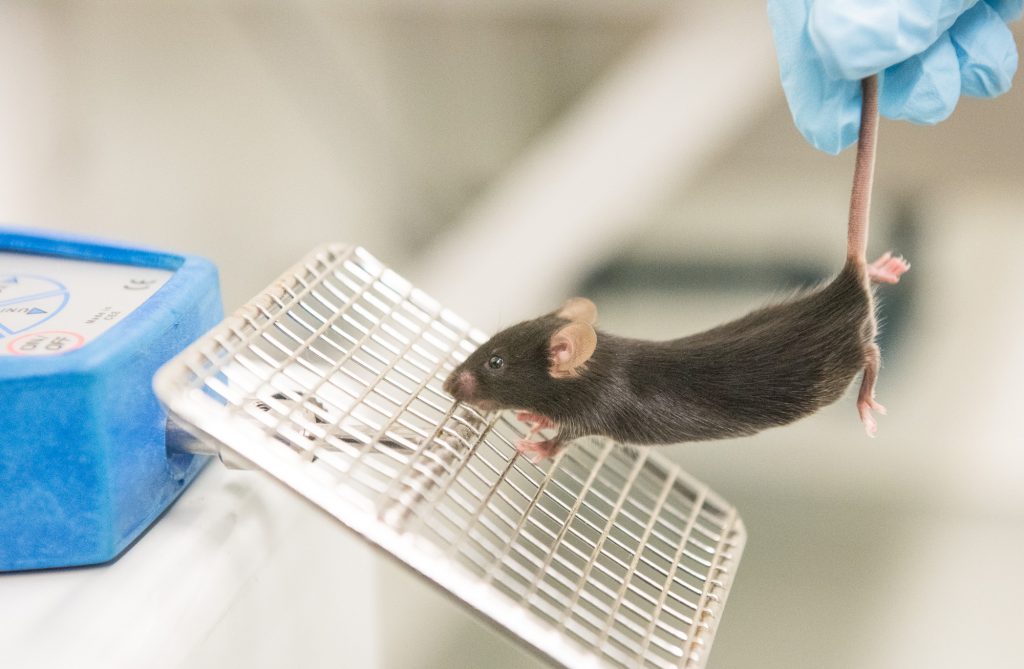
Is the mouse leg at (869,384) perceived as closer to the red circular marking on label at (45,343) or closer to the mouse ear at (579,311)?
the mouse ear at (579,311)

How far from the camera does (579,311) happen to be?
2.36 ft

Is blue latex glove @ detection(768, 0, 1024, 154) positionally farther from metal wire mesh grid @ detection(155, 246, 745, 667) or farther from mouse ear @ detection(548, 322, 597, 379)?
metal wire mesh grid @ detection(155, 246, 745, 667)

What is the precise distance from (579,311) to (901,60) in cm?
27

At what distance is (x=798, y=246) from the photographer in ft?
4.47

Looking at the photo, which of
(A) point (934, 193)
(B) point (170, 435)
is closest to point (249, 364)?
(B) point (170, 435)

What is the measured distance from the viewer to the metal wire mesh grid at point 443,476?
1.72ft

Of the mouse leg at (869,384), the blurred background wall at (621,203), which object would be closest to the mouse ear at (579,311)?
the mouse leg at (869,384)

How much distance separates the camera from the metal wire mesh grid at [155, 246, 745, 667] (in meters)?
0.53

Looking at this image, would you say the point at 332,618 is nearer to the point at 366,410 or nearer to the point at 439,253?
the point at 366,410

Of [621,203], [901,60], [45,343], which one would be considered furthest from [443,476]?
[621,203]

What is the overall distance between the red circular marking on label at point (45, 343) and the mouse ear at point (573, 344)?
294 millimetres

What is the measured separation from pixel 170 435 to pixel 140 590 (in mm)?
A: 103

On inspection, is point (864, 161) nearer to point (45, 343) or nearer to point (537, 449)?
point (537, 449)

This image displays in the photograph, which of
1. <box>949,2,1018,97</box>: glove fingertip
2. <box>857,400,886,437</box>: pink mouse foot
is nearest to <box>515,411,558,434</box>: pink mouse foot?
<box>857,400,886,437</box>: pink mouse foot
